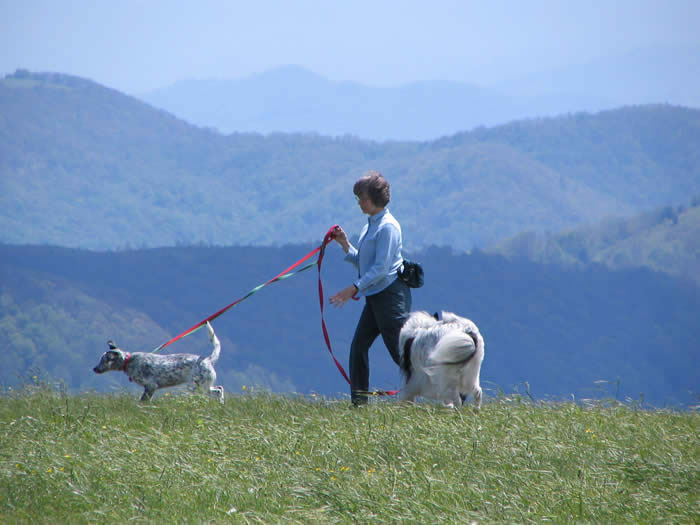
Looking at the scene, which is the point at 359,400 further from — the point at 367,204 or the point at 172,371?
the point at 172,371

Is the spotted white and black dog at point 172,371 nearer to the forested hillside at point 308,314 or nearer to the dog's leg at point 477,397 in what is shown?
the dog's leg at point 477,397

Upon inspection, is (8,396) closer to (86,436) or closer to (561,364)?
(86,436)

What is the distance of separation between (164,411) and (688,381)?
11986 cm

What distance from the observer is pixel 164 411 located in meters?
7.41

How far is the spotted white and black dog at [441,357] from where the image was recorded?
6.64m

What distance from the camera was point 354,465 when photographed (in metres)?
5.37

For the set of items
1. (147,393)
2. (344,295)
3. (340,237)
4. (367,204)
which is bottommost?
(147,393)

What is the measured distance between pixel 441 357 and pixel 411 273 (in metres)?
0.94

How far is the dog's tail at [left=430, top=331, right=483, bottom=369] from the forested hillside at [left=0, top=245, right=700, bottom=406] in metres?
86.0

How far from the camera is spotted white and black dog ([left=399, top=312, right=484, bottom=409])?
261 inches

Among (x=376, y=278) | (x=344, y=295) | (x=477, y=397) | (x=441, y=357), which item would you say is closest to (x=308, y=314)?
(x=477, y=397)

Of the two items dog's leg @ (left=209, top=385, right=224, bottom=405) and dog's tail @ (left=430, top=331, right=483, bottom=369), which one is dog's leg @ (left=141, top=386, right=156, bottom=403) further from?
dog's tail @ (left=430, top=331, right=483, bottom=369)

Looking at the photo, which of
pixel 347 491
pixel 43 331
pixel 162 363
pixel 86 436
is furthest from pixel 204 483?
pixel 43 331

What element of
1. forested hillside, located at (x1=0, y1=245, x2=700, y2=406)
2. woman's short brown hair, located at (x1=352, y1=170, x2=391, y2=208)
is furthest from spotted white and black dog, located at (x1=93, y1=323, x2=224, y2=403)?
forested hillside, located at (x1=0, y1=245, x2=700, y2=406)
